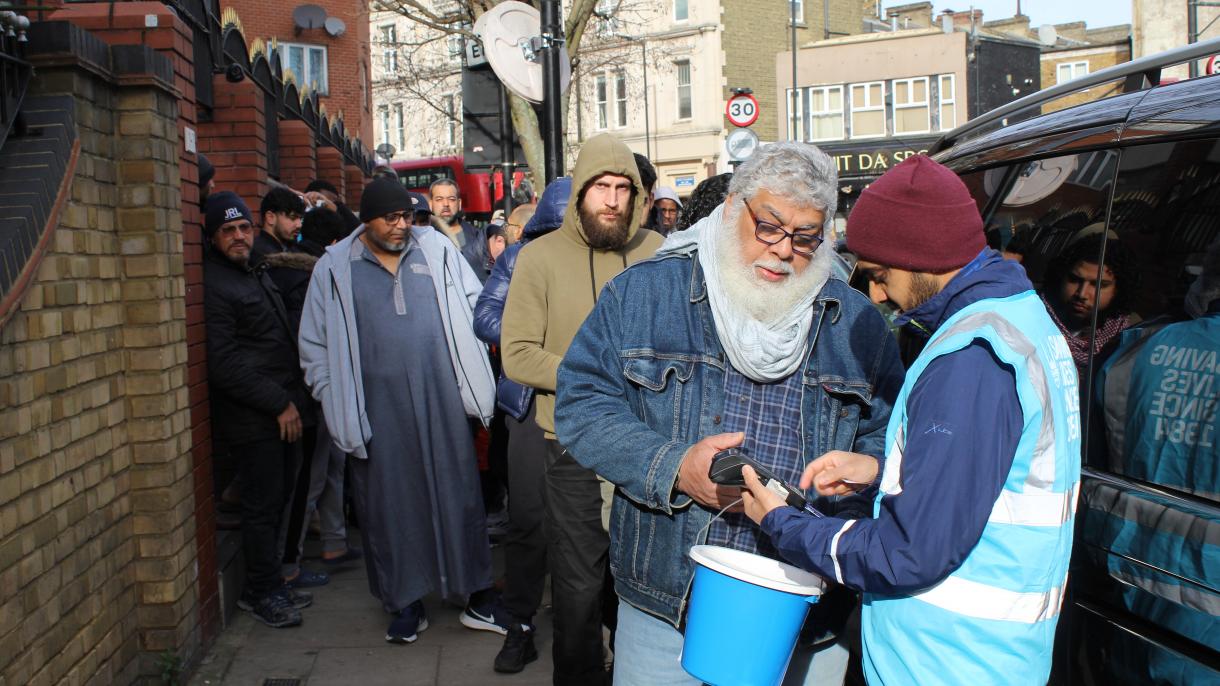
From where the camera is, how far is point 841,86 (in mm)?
44531

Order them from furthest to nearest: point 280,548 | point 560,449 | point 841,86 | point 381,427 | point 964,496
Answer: point 841,86 → point 280,548 → point 381,427 → point 560,449 → point 964,496

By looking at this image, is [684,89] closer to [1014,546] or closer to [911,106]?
[911,106]

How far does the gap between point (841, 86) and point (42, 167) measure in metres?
43.4

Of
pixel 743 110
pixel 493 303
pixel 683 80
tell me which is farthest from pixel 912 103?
pixel 493 303

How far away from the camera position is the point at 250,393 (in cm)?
528

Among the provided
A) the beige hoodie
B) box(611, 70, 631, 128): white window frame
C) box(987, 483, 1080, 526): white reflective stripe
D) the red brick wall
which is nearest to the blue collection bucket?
box(987, 483, 1080, 526): white reflective stripe

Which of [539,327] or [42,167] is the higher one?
[42,167]

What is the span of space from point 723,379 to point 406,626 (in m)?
2.99

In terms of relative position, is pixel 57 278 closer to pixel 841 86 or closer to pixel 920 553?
pixel 920 553

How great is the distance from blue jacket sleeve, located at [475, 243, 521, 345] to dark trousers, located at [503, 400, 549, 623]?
0.41 meters

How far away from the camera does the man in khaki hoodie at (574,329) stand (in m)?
4.01

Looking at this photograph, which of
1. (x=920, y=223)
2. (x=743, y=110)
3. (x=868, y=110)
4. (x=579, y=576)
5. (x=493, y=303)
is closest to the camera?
(x=920, y=223)

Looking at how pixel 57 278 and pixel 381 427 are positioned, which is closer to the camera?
pixel 57 278

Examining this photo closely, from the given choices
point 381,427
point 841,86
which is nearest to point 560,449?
point 381,427
